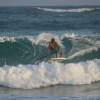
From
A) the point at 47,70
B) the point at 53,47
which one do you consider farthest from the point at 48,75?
the point at 53,47

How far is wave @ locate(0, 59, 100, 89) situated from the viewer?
19141 mm

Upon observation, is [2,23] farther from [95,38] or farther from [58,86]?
[58,86]

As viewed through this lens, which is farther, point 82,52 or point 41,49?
point 41,49

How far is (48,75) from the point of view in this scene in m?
19.6

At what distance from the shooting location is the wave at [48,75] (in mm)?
19141

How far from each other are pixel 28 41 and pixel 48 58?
334 centimetres

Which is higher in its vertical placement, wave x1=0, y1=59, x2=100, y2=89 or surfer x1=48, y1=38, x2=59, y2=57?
surfer x1=48, y1=38, x2=59, y2=57

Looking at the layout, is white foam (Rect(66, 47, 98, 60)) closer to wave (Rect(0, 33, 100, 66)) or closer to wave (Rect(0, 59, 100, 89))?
wave (Rect(0, 33, 100, 66))

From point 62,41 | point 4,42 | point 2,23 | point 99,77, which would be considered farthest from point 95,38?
point 2,23

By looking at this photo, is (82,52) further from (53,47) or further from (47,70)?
(47,70)

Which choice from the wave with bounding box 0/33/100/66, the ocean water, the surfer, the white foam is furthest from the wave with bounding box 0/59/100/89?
the white foam

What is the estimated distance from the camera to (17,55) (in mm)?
24594

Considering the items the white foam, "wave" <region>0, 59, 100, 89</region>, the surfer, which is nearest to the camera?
"wave" <region>0, 59, 100, 89</region>

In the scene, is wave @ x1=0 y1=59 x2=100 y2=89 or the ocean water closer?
the ocean water
